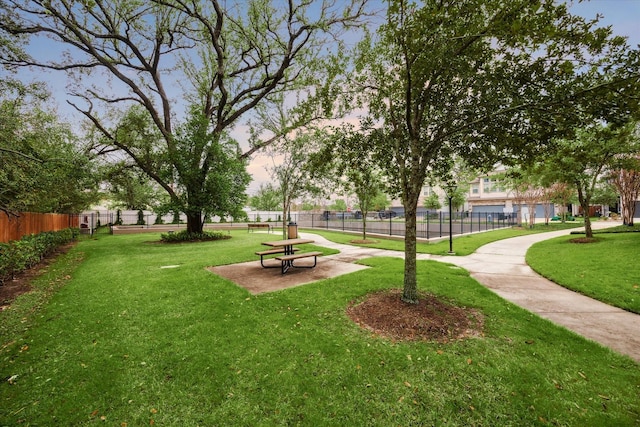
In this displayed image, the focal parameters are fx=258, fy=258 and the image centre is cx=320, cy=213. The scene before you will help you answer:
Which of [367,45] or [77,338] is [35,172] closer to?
[77,338]

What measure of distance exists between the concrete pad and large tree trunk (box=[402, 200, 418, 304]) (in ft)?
9.46

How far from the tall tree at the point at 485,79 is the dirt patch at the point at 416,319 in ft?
1.30

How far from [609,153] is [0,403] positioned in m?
20.7

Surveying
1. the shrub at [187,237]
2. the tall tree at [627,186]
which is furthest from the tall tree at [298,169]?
the tall tree at [627,186]

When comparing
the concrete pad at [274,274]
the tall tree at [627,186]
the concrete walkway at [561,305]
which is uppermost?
the tall tree at [627,186]

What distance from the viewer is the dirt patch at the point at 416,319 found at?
167 inches

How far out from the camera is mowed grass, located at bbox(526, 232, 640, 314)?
5.98 m

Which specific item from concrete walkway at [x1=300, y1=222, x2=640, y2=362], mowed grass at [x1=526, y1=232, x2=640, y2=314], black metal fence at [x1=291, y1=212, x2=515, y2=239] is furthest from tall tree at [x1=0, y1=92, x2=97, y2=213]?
black metal fence at [x1=291, y1=212, x2=515, y2=239]

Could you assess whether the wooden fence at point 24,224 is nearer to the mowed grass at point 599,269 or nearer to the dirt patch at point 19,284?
the dirt patch at point 19,284

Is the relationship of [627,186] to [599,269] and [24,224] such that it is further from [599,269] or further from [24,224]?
[24,224]

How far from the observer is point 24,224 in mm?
11859

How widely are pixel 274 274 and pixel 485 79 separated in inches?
276

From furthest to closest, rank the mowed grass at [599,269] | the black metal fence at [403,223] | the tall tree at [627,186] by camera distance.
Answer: the black metal fence at [403,223], the tall tree at [627,186], the mowed grass at [599,269]

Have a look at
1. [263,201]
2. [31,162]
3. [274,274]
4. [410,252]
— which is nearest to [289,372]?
[410,252]
